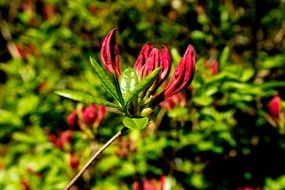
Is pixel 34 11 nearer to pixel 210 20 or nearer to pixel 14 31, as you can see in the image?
pixel 14 31

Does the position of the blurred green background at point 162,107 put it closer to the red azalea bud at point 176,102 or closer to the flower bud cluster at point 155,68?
the red azalea bud at point 176,102

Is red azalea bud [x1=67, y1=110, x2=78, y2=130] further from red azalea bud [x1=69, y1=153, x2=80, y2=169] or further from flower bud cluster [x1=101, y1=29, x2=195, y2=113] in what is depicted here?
flower bud cluster [x1=101, y1=29, x2=195, y2=113]

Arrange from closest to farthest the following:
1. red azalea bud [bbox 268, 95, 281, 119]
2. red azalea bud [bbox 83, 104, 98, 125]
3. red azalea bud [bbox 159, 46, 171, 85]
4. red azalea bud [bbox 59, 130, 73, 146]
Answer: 1. red azalea bud [bbox 159, 46, 171, 85]
2. red azalea bud [bbox 83, 104, 98, 125]
3. red azalea bud [bbox 268, 95, 281, 119]
4. red azalea bud [bbox 59, 130, 73, 146]

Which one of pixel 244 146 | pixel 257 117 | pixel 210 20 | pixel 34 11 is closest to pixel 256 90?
pixel 257 117

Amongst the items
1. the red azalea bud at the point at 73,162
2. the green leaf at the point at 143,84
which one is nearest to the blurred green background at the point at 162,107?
the red azalea bud at the point at 73,162

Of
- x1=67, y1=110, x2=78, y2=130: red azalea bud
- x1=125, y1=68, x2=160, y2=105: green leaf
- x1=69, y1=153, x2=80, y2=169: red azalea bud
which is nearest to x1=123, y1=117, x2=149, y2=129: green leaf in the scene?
x1=125, y1=68, x2=160, y2=105: green leaf

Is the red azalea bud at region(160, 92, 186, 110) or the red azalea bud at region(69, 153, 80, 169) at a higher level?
the red azalea bud at region(160, 92, 186, 110)

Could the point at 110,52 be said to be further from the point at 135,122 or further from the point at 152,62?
the point at 135,122
